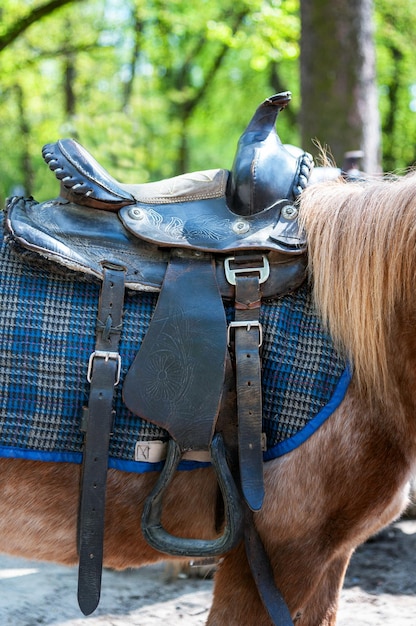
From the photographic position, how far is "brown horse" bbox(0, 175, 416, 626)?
1.63m

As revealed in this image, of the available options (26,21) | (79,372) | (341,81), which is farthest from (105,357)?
(26,21)

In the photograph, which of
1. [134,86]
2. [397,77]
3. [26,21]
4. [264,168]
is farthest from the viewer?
[134,86]

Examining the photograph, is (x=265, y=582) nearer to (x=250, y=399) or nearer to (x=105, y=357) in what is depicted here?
(x=250, y=399)

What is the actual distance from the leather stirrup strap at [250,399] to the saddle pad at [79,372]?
6 centimetres

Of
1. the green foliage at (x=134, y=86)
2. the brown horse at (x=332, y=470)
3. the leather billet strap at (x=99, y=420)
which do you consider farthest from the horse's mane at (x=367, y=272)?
the green foliage at (x=134, y=86)

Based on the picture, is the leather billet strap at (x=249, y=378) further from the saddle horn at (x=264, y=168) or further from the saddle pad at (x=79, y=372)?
the saddle horn at (x=264, y=168)

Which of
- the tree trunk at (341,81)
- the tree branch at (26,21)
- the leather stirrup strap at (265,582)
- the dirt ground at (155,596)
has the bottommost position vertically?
the dirt ground at (155,596)

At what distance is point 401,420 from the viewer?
64.8 inches

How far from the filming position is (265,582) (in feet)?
5.29

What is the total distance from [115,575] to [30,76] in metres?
Result: 10.5

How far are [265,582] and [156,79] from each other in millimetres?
14802

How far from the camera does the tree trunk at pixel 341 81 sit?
14.3 ft

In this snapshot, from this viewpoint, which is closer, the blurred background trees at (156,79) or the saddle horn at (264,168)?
the saddle horn at (264,168)

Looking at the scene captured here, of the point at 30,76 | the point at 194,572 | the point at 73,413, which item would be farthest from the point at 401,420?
the point at 30,76
